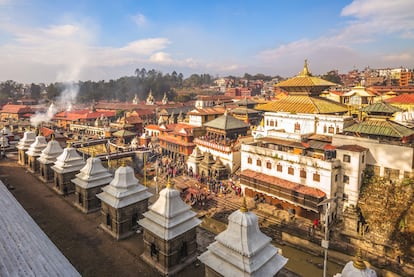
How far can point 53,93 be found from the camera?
125938 mm

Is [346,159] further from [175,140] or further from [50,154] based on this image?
[175,140]

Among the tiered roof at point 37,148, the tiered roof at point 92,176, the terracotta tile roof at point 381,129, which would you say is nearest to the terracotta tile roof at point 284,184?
the terracotta tile roof at point 381,129

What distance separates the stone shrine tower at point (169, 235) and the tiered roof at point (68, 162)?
1125cm

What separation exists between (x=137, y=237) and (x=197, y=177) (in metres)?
19.9

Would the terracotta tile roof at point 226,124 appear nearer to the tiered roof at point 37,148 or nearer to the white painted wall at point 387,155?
the white painted wall at point 387,155

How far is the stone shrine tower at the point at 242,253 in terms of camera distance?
1082cm

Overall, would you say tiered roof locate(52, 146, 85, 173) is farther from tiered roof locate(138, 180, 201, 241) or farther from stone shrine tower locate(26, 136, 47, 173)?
tiered roof locate(138, 180, 201, 241)

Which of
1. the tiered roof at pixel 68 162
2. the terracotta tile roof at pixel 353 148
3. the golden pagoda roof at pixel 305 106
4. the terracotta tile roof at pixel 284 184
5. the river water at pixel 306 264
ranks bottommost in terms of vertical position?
the river water at pixel 306 264

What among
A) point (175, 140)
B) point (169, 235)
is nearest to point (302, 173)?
point (169, 235)

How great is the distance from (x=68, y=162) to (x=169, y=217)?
1340 centimetres

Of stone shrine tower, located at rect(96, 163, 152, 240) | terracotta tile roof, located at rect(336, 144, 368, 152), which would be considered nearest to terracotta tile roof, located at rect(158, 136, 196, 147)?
terracotta tile roof, located at rect(336, 144, 368, 152)

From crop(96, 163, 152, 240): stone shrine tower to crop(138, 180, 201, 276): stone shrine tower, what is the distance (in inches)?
94.3

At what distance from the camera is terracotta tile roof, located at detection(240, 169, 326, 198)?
78.3 feet

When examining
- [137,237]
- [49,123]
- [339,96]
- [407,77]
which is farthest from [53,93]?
[407,77]
